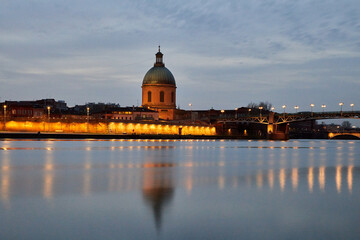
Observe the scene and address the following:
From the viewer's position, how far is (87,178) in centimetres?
1845

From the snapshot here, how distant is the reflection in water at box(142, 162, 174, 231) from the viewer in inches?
456

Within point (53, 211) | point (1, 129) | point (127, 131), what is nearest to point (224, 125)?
point (127, 131)

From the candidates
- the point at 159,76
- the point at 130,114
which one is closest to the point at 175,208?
the point at 130,114

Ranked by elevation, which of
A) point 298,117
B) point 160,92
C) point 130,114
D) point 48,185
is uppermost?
point 160,92

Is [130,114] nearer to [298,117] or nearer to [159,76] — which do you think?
[159,76]

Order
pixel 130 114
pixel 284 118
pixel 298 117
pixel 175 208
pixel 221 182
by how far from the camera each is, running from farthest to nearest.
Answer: pixel 130 114 < pixel 284 118 < pixel 298 117 < pixel 221 182 < pixel 175 208

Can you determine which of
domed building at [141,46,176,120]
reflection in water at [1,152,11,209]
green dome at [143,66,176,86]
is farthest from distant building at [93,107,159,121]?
reflection in water at [1,152,11,209]

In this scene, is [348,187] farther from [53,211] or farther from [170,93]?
[170,93]

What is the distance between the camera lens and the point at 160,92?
148875 millimetres

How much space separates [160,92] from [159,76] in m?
5.00

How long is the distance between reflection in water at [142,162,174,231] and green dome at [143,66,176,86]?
420 feet

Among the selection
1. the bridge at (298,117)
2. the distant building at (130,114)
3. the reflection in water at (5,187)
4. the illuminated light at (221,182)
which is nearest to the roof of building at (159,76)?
the distant building at (130,114)

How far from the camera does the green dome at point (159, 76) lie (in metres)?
149

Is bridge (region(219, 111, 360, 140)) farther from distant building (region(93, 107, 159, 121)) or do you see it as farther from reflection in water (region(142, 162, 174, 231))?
reflection in water (region(142, 162, 174, 231))
